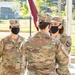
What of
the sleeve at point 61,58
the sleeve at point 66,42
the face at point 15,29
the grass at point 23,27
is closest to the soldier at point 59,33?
the sleeve at point 66,42

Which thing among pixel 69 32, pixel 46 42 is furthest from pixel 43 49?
pixel 69 32

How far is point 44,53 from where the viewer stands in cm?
229

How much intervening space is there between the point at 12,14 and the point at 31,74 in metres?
2.42

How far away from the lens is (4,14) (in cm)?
461

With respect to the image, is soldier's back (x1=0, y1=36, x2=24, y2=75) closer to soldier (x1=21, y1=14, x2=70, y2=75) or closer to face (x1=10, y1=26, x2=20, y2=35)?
face (x1=10, y1=26, x2=20, y2=35)

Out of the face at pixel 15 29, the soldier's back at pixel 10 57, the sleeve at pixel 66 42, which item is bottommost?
the soldier's back at pixel 10 57

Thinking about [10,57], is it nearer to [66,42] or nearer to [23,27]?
[66,42]

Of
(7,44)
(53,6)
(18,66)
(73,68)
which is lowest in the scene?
(73,68)

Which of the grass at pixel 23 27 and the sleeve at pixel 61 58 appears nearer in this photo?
the sleeve at pixel 61 58

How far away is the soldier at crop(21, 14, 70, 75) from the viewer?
2.26 meters

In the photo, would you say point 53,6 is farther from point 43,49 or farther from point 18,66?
point 43,49

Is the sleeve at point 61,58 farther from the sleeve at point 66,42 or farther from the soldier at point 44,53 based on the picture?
the sleeve at point 66,42

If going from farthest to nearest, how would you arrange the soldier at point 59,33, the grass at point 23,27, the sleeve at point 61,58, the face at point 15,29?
the grass at point 23,27 < the face at point 15,29 < the soldier at point 59,33 < the sleeve at point 61,58

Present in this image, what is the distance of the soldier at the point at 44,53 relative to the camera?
2264mm
